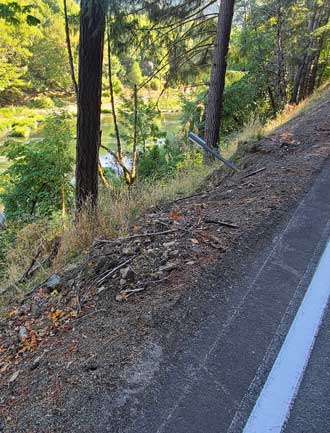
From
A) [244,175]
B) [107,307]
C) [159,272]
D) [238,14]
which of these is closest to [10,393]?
[107,307]

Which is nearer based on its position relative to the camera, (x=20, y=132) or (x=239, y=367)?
(x=239, y=367)

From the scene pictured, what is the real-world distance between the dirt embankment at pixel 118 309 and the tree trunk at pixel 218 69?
451cm

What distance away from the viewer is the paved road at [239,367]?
5.62 ft

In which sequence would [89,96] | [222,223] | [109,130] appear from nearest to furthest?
[222,223]
[89,96]
[109,130]

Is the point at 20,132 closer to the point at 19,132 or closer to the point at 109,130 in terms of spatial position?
the point at 19,132

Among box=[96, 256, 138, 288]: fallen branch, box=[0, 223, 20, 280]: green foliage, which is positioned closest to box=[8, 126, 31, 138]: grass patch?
box=[0, 223, 20, 280]: green foliage

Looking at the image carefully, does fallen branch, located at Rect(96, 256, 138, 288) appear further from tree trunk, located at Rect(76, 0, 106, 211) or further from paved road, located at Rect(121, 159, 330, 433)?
tree trunk, located at Rect(76, 0, 106, 211)

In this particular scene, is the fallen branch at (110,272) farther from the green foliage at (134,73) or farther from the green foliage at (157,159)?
the green foliage at (134,73)

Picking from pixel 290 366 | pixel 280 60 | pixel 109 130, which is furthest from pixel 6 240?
pixel 109 130

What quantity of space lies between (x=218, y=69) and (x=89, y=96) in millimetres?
4261

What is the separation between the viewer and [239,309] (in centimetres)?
243

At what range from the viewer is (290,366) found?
1989 millimetres

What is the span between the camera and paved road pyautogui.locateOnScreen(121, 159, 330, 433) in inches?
67.5

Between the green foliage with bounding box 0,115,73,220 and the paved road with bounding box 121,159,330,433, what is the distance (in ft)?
25.4
